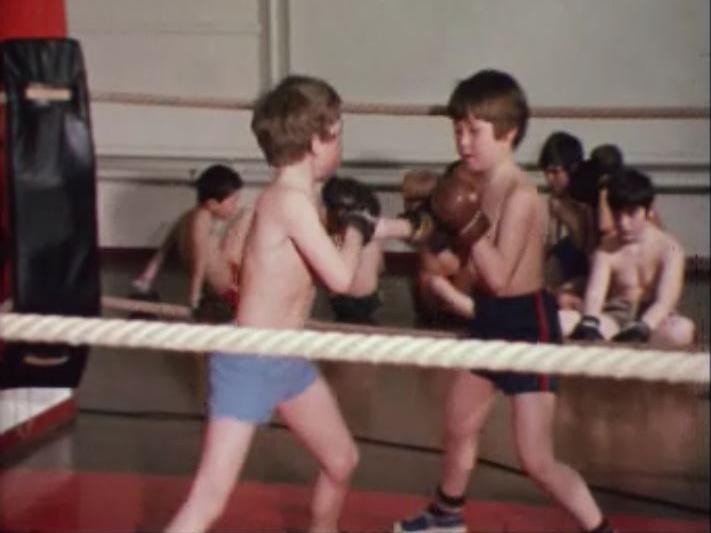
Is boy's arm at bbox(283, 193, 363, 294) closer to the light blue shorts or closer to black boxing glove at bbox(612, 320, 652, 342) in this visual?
the light blue shorts

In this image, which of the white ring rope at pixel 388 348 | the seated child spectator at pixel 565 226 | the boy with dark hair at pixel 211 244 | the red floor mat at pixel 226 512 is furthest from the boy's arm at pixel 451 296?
the white ring rope at pixel 388 348

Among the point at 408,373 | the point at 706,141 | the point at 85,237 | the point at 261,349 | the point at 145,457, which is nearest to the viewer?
the point at 261,349

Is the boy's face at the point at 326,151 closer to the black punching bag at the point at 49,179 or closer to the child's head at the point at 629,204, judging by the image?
the black punching bag at the point at 49,179

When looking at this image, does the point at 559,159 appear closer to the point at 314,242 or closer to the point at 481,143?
the point at 481,143

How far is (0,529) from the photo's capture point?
1.55m

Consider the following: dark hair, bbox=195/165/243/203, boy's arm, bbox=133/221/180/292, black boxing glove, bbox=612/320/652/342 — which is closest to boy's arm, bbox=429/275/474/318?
black boxing glove, bbox=612/320/652/342

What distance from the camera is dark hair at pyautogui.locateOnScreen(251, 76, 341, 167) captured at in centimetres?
129

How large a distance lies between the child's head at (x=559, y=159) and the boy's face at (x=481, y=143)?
1564 millimetres

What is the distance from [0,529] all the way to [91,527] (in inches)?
4.5

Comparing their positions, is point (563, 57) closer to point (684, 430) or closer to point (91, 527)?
point (684, 430)

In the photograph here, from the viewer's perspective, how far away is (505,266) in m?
1.38

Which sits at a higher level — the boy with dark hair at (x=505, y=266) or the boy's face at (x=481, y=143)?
the boy's face at (x=481, y=143)

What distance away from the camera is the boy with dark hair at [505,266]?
137 centimetres

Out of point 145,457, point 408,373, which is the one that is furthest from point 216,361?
point 408,373
